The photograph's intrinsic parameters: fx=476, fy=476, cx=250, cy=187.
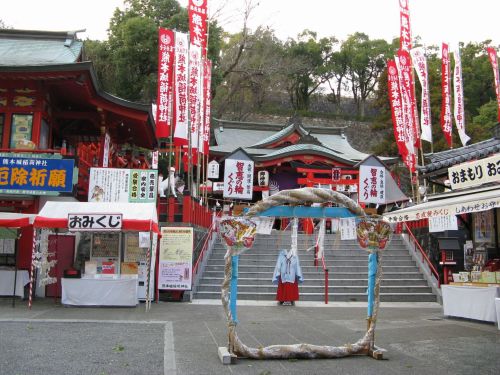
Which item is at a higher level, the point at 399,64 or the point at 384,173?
the point at 399,64

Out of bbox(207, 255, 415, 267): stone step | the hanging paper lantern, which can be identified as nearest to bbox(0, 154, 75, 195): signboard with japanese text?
bbox(207, 255, 415, 267): stone step

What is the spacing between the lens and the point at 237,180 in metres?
18.1

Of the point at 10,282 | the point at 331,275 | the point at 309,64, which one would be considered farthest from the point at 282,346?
the point at 309,64

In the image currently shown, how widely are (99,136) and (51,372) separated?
13875 millimetres

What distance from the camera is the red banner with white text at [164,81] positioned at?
1480cm

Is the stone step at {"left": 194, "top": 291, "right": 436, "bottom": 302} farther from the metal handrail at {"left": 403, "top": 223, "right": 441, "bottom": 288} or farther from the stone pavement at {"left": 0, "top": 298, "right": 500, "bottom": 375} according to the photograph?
the stone pavement at {"left": 0, "top": 298, "right": 500, "bottom": 375}

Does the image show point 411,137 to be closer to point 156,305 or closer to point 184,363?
point 156,305

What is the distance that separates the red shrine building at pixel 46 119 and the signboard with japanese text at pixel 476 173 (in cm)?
945

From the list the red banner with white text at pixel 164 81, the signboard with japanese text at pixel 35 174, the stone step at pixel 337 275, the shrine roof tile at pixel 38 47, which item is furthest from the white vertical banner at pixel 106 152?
the stone step at pixel 337 275

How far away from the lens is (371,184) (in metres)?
18.7

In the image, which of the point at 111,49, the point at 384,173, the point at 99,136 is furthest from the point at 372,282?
the point at 111,49

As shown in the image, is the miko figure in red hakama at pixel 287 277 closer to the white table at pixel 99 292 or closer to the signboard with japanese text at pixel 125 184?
the white table at pixel 99 292

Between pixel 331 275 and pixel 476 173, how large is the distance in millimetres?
7666

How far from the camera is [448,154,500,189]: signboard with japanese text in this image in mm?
8711
